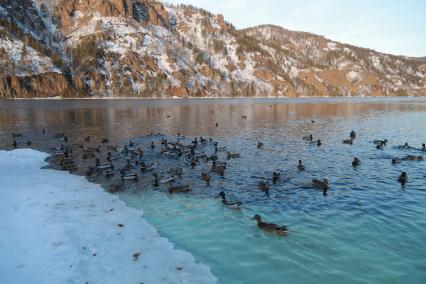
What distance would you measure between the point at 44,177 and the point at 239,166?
53.3ft

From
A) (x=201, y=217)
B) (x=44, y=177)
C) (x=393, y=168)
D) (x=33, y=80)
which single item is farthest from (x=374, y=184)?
(x=33, y=80)

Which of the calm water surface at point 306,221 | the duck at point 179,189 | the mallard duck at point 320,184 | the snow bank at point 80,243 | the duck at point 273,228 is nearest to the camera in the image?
the snow bank at point 80,243

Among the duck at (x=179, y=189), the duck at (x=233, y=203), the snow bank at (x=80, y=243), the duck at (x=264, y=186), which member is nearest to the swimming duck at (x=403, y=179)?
the duck at (x=264, y=186)

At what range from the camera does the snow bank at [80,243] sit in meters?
11.9

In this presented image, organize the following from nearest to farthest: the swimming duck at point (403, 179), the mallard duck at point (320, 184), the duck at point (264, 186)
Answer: the duck at point (264, 186), the mallard duck at point (320, 184), the swimming duck at point (403, 179)

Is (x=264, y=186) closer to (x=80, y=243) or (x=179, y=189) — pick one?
(x=179, y=189)

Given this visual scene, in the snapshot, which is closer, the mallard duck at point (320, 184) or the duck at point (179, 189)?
the duck at point (179, 189)

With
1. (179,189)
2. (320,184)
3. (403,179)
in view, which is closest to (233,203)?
(179,189)

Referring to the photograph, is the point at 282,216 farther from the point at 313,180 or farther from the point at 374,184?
the point at 374,184

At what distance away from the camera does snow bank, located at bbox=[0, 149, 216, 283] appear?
1192cm

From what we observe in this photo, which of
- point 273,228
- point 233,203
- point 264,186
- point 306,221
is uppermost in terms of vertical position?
point 264,186

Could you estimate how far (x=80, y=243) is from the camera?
14.2 metres

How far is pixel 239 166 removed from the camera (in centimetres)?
3023

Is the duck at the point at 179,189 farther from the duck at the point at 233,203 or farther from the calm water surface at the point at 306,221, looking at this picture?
the duck at the point at 233,203
